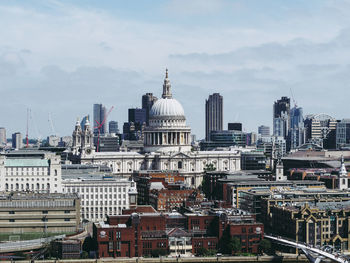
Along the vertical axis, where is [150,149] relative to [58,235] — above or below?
above

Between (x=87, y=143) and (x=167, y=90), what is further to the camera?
(x=167, y=90)

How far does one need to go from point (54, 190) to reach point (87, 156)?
167 feet

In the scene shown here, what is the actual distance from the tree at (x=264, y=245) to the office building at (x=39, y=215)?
24527 mm

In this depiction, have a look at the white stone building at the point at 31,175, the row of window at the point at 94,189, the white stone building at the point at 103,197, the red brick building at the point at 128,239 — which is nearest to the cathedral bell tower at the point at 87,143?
the white stone building at the point at 31,175

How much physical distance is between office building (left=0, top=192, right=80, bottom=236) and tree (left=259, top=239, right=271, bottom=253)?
80.5ft

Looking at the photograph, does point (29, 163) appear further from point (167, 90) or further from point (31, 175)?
point (167, 90)

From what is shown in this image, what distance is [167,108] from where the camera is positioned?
636ft

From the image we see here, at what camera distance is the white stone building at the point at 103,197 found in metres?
130

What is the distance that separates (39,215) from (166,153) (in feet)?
254

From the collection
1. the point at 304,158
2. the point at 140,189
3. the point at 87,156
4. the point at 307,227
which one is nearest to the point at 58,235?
the point at 307,227

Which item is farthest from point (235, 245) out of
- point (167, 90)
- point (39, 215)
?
point (167, 90)

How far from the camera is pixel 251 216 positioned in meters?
107

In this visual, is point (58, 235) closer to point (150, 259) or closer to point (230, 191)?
point (150, 259)

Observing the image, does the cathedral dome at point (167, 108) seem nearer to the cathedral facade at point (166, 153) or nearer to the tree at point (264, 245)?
the cathedral facade at point (166, 153)
